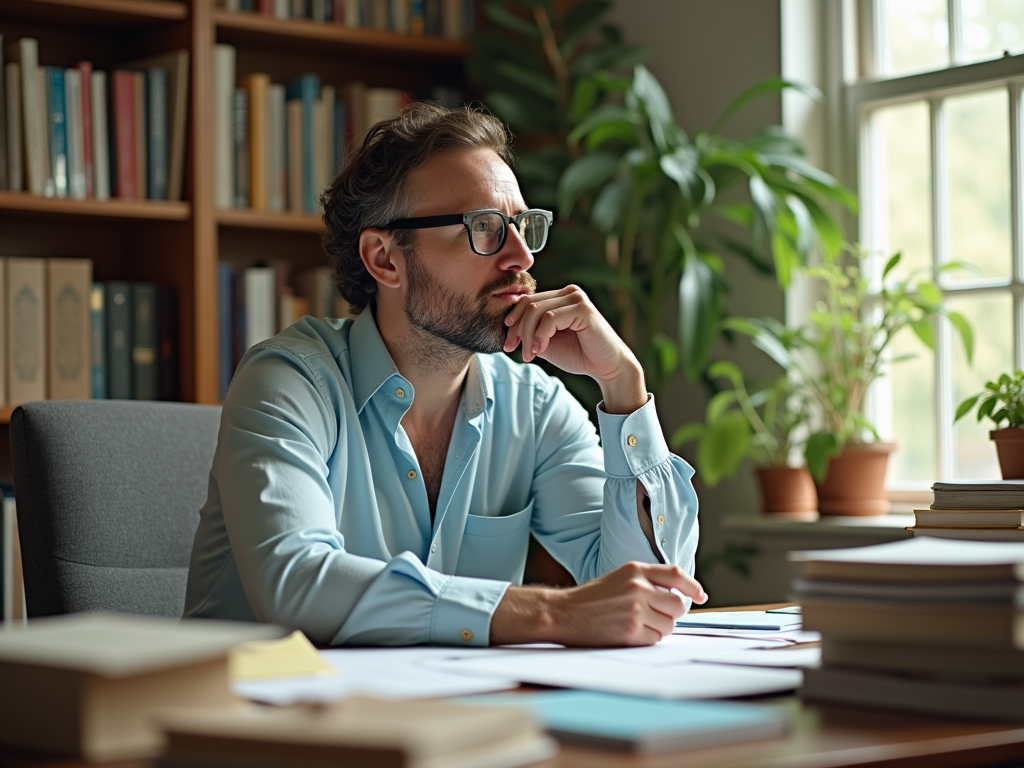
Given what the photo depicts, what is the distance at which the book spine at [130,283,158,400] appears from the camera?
303 cm

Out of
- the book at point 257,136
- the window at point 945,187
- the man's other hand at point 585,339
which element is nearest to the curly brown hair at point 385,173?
the man's other hand at point 585,339

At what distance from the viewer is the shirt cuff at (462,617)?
4.23 feet

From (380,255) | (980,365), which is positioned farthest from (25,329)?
(980,365)

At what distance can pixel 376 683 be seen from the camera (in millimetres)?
1042

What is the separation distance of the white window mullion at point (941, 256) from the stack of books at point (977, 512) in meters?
1.17

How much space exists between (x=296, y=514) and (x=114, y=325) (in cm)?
174

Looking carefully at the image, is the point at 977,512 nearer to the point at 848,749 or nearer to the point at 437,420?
the point at 437,420

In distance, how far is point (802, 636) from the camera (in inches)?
53.4

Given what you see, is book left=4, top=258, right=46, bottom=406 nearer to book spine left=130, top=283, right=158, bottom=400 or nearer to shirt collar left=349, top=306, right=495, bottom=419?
book spine left=130, top=283, right=158, bottom=400

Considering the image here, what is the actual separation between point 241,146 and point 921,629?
253cm

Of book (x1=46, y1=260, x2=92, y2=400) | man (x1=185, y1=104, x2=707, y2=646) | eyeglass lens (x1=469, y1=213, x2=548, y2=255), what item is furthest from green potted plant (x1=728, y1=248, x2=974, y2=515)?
book (x1=46, y1=260, x2=92, y2=400)

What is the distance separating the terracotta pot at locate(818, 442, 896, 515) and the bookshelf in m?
1.45

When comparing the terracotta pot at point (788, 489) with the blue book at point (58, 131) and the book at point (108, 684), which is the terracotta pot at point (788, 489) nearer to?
the blue book at point (58, 131)

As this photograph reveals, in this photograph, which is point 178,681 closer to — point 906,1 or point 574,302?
point 574,302
